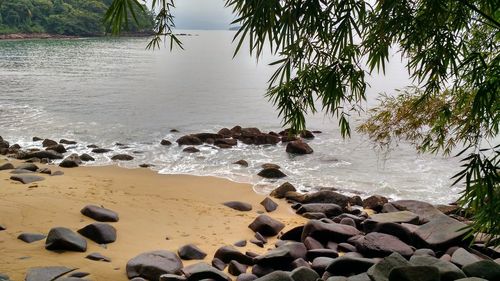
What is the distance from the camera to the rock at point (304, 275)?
510 centimetres

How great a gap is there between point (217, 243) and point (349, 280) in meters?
2.85

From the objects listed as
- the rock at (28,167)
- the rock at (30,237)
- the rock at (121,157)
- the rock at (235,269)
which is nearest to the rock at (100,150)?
the rock at (121,157)

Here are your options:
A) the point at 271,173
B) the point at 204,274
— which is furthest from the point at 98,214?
the point at 271,173

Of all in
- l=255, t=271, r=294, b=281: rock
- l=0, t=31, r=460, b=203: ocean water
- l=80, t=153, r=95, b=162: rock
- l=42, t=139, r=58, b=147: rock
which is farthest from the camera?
l=42, t=139, r=58, b=147: rock

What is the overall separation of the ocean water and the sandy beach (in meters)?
1.39

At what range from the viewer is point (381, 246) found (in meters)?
6.18

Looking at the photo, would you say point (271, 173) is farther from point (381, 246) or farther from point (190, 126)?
point (190, 126)

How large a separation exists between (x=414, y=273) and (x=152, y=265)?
10.2ft

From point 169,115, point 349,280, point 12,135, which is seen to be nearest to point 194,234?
point 349,280

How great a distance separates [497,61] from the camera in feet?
11.9

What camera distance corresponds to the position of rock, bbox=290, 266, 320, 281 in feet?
16.7

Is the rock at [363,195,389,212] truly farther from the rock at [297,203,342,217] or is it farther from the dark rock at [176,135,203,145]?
the dark rock at [176,135,203,145]

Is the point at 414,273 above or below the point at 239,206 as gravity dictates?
above

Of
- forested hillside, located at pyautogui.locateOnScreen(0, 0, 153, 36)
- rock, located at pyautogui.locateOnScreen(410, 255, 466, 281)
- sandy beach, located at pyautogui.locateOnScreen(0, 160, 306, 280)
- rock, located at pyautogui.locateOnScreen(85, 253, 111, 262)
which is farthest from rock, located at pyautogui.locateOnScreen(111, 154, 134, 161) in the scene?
forested hillside, located at pyautogui.locateOnScreen(0, 0, 153, 36)
